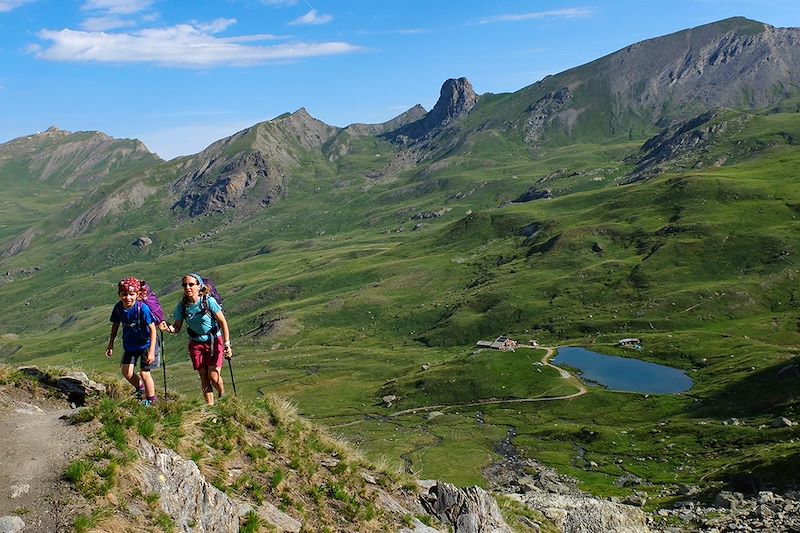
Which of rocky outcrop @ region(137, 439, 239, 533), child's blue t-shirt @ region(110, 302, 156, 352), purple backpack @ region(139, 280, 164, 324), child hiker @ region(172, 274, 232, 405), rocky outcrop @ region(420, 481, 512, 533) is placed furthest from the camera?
rocky outcrop @ region(420, 481, 512, 533)

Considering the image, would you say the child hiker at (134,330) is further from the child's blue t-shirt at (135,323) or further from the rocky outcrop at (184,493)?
the rocky outcrop at (184,493)

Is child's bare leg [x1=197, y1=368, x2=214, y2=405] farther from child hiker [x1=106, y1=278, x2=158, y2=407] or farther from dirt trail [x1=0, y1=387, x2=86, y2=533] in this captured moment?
dirt trail [x1=0, y1=387, x2=86, y2=533]

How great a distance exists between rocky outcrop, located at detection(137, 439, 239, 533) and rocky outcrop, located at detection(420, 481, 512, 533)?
33.7ft

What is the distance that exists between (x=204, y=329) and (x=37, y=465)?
8335mm

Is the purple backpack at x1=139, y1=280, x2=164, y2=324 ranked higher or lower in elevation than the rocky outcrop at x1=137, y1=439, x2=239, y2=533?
higher

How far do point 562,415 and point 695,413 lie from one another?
30.1 m

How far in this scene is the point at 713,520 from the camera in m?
45.8

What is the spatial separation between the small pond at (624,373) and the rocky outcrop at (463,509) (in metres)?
146

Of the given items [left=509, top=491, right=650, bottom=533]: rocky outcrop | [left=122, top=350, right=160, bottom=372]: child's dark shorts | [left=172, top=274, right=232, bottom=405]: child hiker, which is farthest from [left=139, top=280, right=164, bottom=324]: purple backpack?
[left=509, top=491, right=650, bottom=533]: rocky outcrop

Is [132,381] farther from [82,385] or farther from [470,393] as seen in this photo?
[470,393]

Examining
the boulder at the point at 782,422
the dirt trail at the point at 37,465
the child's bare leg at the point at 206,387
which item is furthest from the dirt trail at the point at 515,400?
the dirt trail at the point at 37,465

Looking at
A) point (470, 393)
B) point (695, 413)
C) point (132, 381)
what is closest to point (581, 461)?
point (695, 413)

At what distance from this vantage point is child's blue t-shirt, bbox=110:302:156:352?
20.9m

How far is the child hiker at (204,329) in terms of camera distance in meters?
22.1
